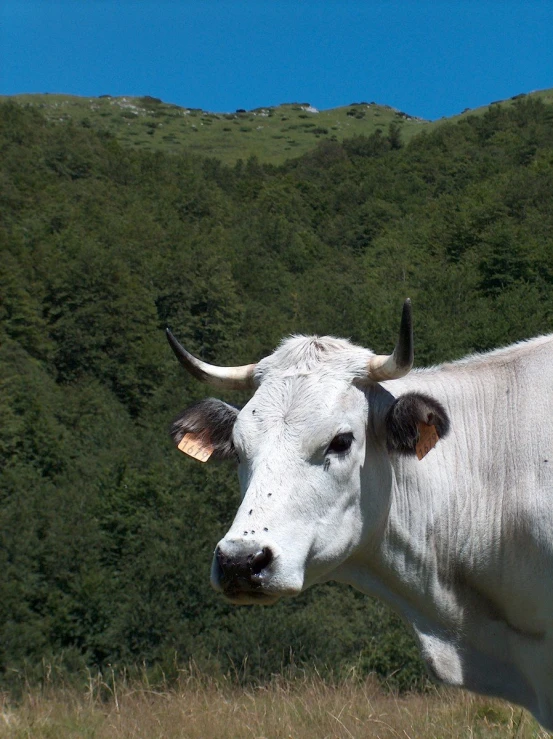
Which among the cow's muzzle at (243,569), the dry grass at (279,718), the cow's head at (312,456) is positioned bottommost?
the dry grass at (279,718)

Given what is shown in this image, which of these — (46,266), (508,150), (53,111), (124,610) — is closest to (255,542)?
(124,610)

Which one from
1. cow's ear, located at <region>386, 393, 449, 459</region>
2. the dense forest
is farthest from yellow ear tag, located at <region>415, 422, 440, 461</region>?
the dense forest

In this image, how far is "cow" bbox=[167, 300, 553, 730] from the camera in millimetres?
5164

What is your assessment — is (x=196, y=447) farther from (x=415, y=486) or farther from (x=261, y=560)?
(x=261, y=560)

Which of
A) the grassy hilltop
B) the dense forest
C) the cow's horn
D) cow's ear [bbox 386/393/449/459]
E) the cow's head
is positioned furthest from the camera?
the grassy hilltop

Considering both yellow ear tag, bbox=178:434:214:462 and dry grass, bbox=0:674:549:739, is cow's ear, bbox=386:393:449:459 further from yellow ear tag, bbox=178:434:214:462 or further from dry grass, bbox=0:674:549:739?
dry grass, bbox=0:674:549:739

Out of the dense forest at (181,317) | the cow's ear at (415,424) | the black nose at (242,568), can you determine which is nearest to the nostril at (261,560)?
the black nose at (242,568)

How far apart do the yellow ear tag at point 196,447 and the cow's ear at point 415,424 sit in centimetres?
122

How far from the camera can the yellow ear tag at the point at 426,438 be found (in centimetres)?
546

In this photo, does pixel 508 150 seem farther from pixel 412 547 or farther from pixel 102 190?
pixel 412 547

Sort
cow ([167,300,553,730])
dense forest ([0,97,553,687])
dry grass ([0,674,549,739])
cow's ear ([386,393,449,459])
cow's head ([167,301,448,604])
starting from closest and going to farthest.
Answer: cow's head ([167,301,448,604])
cow ([167,300,553,730])
cow's ear ([386,393,449,459])
dry grass ([0,674,549,739])
dense forest ([0,97,553,687])

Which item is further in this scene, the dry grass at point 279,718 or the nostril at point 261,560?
the dry grass at point 279,718

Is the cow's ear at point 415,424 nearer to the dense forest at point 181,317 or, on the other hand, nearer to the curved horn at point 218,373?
the curved horn at point 218,373

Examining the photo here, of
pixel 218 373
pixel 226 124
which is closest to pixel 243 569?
pixel 218 373
